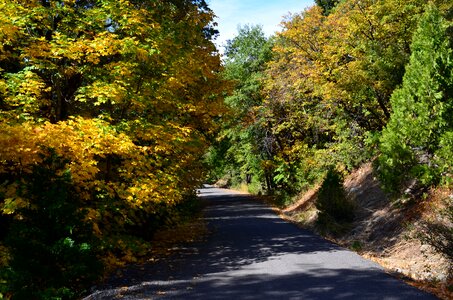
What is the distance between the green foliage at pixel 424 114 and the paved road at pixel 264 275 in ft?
10.1

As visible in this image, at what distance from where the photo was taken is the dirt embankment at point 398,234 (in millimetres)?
7836

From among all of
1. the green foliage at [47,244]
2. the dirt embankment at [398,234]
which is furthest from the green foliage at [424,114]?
the green foliage at [47,244]

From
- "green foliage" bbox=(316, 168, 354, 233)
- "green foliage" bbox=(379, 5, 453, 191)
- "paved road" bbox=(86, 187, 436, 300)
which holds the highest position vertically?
"green foliage" bbox=(379, 5, 453, 191)

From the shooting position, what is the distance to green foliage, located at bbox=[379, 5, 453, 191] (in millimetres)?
10930

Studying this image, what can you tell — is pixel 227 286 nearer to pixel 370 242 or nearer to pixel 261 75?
pixel 370 242

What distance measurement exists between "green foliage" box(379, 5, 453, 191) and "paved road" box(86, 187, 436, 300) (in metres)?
3.07

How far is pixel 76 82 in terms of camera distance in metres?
11.2

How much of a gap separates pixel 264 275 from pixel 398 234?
5.00 m

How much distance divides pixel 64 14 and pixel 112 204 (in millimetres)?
4936

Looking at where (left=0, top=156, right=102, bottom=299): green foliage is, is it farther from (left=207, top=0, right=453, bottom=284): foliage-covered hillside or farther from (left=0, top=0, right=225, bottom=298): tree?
(left=207, top=0, right=453, bottom=284): foliage-covered hillside

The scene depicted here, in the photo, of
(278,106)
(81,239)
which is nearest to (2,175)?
(81,239)

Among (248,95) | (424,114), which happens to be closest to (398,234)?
(424,114)

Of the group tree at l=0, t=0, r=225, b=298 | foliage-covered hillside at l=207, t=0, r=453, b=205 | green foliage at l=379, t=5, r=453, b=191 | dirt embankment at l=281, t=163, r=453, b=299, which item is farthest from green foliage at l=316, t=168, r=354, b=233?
tree at l=0, t=0, r=225, b=298

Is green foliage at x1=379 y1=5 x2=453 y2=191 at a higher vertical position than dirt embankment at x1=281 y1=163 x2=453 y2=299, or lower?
higher
